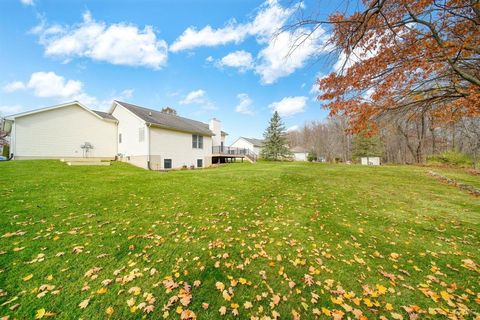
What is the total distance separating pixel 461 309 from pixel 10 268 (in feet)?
20.9

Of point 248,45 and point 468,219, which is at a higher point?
point 248,45

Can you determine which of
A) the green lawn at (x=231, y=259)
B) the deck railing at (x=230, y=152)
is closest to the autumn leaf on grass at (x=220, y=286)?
the green lawn at (x=231, y=259)

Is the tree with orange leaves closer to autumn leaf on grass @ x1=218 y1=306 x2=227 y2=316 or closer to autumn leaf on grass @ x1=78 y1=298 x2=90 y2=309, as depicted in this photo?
autumn leaf on grass @ x1=218 y1=306 x2=227 y2=316

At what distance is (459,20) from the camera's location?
477 cm

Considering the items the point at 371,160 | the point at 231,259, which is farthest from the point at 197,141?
the point at 371,160

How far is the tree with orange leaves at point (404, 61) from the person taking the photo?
4395 mm

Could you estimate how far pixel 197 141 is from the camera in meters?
20.8

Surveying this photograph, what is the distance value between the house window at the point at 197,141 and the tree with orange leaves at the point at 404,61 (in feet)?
52.2

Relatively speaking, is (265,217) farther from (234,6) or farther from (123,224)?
(234,6)

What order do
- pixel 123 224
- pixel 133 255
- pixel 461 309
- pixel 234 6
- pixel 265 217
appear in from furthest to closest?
pixel 234 6 → pixel 265 217 → pixel 123 224 → pixel 133 255 → pixel 461 309

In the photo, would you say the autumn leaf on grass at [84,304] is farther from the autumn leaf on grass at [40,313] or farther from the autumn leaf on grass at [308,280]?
the autumn leaf on grass at [308,280]

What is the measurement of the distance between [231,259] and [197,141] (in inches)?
721

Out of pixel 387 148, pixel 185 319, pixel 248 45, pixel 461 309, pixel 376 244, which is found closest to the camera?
pixel 185 319

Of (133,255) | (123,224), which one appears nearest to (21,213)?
(123,224)
